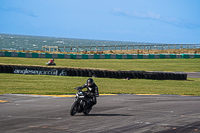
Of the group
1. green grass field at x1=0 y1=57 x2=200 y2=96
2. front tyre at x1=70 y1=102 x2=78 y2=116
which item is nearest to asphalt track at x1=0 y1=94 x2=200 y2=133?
front tyre at x1=70 y1=102 x2=78 y2=116

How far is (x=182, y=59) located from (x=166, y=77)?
77.4 ft

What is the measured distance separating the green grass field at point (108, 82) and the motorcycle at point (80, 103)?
7352mm

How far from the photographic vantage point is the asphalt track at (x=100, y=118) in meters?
9.48

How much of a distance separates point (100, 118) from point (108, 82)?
50.7 feet

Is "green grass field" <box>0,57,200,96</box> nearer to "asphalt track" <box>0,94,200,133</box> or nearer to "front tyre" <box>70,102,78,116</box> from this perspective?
"asphalt track" <box>0,94,200,133</box>

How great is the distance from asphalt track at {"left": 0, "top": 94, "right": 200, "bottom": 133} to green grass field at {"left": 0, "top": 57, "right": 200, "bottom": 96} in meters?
5.08

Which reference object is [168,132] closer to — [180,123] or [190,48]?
[180,123]

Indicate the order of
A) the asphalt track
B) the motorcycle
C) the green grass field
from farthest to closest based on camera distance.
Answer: the green grass field
the motorcycle
the asphalt track

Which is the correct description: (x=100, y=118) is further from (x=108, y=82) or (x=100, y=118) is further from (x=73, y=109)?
(x=108, y=82)

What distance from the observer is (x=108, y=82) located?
88.2 ft

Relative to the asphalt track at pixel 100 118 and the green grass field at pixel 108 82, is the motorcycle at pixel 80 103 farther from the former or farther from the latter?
the green grass field at pixel 108 82

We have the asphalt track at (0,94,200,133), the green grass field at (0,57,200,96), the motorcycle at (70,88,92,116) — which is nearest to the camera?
the asphalt track at (0,94,200,133)

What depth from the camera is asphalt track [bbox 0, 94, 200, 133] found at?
31.1 feet

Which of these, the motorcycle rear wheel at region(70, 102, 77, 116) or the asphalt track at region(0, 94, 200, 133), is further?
the motorcycle rear wheel at region(70, 102, 77, 116)
